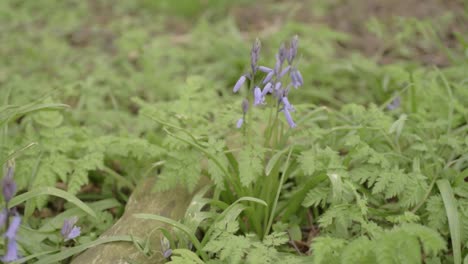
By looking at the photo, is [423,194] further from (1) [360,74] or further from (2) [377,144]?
(1) [360,74]

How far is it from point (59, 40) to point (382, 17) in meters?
4.18

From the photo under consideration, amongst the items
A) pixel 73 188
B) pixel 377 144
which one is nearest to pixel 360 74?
pixel 377 144

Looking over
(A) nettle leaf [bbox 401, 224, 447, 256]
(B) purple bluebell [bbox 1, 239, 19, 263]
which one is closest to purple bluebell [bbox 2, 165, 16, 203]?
(B) purple bluebell [bbox 1, 239, 19, 263]

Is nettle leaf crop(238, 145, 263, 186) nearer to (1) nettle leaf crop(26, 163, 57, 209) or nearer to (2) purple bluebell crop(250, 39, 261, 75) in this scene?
(2) purple bluebell crop(250, 39, 261, 75)

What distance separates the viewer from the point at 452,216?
92.4 inches

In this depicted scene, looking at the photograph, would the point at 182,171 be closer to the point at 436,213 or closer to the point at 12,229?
the point at 12,229

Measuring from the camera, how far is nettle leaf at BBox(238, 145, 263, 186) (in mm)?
2404

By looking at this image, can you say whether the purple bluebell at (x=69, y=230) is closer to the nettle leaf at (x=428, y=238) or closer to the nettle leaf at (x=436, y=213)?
the nettle leaf at (x=428, y=238)

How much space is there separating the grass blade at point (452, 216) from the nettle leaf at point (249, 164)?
1031 millimetres

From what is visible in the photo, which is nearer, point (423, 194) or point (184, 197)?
point (423, 194)

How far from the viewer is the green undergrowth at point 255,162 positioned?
2.33 metres

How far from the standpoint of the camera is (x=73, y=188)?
261 centimetres

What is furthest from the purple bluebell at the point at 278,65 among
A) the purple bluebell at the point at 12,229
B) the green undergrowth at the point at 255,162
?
the purple bluebell at the point at 12,229

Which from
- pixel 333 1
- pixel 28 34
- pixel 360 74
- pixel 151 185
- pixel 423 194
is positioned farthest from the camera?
pixel 333 1
